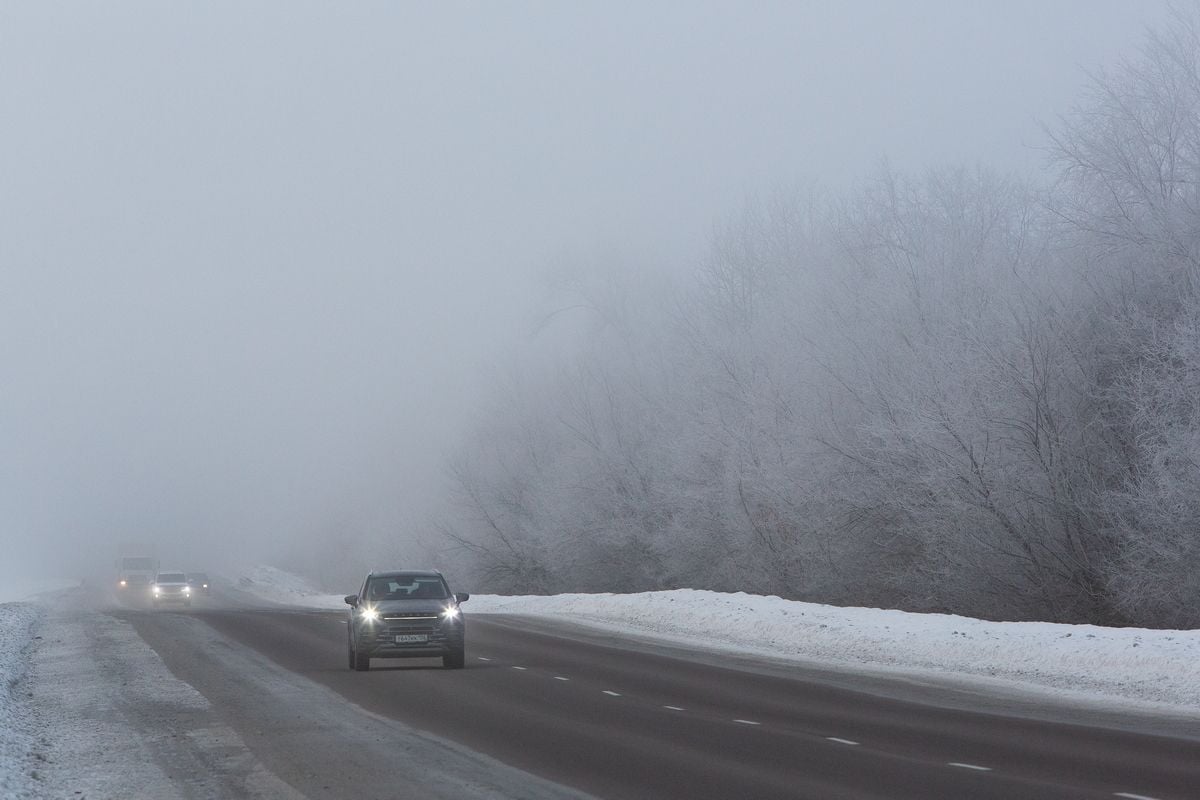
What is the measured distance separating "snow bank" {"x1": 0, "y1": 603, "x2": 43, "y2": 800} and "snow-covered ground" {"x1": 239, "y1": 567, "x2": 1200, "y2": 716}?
1227 cm

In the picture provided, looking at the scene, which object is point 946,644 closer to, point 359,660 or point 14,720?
point 359,660

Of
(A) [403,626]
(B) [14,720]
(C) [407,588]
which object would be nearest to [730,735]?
(B) [14,720]

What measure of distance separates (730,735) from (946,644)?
909 cm

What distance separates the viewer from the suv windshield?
2283cm

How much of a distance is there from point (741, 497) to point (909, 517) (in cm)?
829

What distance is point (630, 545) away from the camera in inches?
2128

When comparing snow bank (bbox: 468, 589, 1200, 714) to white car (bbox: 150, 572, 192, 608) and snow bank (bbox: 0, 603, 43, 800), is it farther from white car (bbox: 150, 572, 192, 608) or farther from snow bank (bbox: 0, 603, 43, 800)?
white car (bbox: 150, 572, 192, 608)

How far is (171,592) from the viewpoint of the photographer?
56.6 meters

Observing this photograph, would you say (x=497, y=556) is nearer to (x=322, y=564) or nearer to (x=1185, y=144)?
(x=1185, y=144)

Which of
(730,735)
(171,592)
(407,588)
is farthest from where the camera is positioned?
(171,592)

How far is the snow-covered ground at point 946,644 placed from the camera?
689 inches

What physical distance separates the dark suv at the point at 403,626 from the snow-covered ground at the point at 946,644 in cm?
597

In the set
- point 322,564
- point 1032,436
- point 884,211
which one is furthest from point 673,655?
point 322,564

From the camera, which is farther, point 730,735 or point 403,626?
point 403,626
